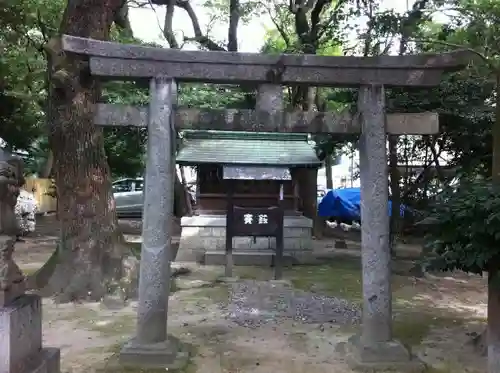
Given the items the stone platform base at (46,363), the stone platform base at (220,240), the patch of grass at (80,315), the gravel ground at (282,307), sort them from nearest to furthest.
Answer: the stone platform base at (46,363)
the patch of grass at (80,315)
the gravel ground at (282,307)
the stone platform base at (220,240)

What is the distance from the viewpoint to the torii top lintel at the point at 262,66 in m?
5.78

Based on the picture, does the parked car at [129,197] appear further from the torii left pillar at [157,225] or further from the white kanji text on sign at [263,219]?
the torii left pillar at [157,225]

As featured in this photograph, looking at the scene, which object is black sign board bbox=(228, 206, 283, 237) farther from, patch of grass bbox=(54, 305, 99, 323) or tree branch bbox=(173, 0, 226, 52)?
tree branch bbox=(173, 0, 226, 52)

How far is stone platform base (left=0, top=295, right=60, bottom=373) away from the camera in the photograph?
12.9 feet

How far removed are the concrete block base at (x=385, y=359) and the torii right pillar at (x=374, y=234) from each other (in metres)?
0.01

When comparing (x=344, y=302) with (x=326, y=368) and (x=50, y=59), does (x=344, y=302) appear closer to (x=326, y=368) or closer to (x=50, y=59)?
(x=326, y=368)

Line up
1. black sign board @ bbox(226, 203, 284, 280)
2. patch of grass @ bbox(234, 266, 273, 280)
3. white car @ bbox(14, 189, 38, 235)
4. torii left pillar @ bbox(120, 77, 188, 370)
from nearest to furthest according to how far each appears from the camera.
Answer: torii left pillar @ bbox(120, 77, 188, 370) → patch of grass @ bbox(234, 266, 273, 280) → black sign board @ bbox(226, 203, 284, 280) → white car @ bbox(14, 189, 38, 235)

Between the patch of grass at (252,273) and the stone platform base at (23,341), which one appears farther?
the patch of grass at (252,273)

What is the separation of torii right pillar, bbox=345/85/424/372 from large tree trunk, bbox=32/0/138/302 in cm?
467

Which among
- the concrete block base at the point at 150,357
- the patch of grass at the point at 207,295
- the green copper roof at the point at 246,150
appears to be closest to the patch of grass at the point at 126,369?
the concrete block base at the point at 150,357

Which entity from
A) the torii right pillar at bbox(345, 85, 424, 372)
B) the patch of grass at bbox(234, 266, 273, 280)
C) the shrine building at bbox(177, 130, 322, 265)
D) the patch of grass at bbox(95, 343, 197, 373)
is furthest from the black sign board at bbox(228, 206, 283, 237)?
the patch of grass at bbox(95, 343, 197, 373)

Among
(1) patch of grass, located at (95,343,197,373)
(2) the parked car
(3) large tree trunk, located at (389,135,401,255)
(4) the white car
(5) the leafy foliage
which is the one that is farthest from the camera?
(2) the parked car

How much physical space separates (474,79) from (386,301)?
698cm

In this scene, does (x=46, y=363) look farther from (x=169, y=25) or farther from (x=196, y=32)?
(x=196, y=32)
